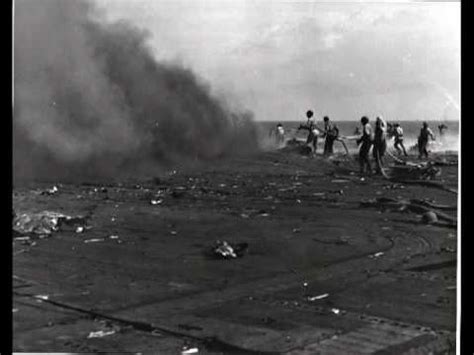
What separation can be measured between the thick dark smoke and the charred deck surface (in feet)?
0.62

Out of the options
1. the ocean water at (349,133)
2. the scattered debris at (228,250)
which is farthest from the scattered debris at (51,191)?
the ocean water at (349,133)

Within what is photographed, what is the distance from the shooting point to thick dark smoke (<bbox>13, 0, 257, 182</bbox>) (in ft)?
13.3

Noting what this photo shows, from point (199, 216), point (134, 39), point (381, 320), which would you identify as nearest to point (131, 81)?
point (134, 39)

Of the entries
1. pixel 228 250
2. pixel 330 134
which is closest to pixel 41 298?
pixel 228 250

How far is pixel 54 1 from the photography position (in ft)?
13.1

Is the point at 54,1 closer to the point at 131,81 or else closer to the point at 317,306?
the point at 131,81

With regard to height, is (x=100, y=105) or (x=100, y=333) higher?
(x=100, y=105)

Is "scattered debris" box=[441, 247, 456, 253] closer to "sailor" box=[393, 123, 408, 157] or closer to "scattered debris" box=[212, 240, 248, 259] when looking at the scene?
"sailor" box=[393, 123, 408, 157]

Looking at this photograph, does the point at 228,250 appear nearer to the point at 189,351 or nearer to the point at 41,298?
the point at 189,351

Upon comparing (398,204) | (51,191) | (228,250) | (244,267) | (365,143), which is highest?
(365,143)

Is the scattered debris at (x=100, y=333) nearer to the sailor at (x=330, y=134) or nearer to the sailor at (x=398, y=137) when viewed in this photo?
the sailor at (x=330, y=134)

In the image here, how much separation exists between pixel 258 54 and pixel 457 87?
4.49ft

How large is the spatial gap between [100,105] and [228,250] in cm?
138

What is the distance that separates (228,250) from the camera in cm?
411
